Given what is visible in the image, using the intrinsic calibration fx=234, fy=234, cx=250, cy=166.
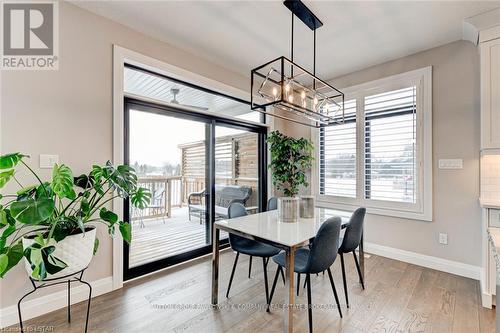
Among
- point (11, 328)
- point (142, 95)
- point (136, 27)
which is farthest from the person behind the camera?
point (142, 95)

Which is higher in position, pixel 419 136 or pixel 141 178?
pixel 419 136

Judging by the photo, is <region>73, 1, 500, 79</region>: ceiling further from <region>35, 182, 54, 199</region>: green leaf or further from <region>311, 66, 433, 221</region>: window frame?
<region>35, 182, 54, 199</region>: green leaf

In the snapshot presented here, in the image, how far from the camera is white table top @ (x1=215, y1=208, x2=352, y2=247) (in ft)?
5.57

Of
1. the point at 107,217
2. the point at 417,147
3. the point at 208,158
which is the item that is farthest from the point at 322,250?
the point at 417,147

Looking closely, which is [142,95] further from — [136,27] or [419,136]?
[419,136]

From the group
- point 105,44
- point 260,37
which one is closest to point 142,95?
point 105,44

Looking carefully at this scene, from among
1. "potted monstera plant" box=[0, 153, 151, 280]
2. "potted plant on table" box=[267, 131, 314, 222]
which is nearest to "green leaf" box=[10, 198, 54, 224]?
"potted monstera plant" box=[0, 153, 151, 280]

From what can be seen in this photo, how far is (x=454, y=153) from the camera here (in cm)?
286

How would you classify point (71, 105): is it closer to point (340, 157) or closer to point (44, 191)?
point (44, 191)

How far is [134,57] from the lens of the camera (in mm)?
2586

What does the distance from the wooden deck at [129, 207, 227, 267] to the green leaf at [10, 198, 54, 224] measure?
1.38 m

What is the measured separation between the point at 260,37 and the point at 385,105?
80.4 inches

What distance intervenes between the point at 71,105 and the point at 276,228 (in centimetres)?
223

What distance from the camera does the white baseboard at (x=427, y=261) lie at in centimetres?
274
